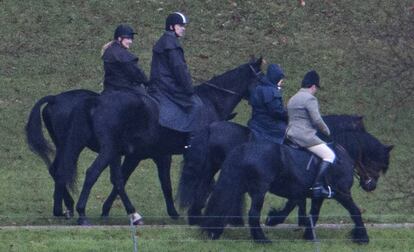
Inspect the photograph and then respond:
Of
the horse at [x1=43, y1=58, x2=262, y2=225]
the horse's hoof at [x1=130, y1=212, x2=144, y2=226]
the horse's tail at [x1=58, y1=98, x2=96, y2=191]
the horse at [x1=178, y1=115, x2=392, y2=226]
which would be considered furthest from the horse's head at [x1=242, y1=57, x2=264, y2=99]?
the horse's hoof at [x1=130, y1=212, x2=144, y2=226]

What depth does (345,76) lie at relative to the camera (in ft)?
85.6

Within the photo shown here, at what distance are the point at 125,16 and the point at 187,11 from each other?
1347mm

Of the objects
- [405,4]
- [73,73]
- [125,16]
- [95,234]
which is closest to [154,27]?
[125,16]

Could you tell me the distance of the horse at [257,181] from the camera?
51.1 ft

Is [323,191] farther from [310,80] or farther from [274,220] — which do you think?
[310,80]

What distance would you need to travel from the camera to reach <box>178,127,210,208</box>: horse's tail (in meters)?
16.6

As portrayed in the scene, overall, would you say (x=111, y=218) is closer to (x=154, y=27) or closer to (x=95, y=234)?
(x=95, y=234)

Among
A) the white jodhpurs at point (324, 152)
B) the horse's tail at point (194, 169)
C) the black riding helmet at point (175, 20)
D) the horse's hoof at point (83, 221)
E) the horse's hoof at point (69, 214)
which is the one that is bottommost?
the horse's hoof at point (69, 214)

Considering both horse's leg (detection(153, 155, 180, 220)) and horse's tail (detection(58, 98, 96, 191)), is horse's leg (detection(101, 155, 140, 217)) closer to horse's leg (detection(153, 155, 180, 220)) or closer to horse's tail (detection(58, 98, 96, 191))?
horse's leg (detection(153, 155, 180, 220))

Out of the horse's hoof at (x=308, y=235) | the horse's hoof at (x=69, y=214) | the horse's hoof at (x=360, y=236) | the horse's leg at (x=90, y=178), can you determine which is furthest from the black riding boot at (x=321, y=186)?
the horse's hoof at (x=69, y=214)

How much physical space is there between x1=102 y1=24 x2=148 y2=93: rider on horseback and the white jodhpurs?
9.37 ft

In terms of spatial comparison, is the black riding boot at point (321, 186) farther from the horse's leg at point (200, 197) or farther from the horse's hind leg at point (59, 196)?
the horse's hind leg at point (59, 196)

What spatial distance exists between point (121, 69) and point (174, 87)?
0.75 metres

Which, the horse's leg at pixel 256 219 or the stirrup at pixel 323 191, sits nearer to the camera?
the horse's leg at pixel 256 219
